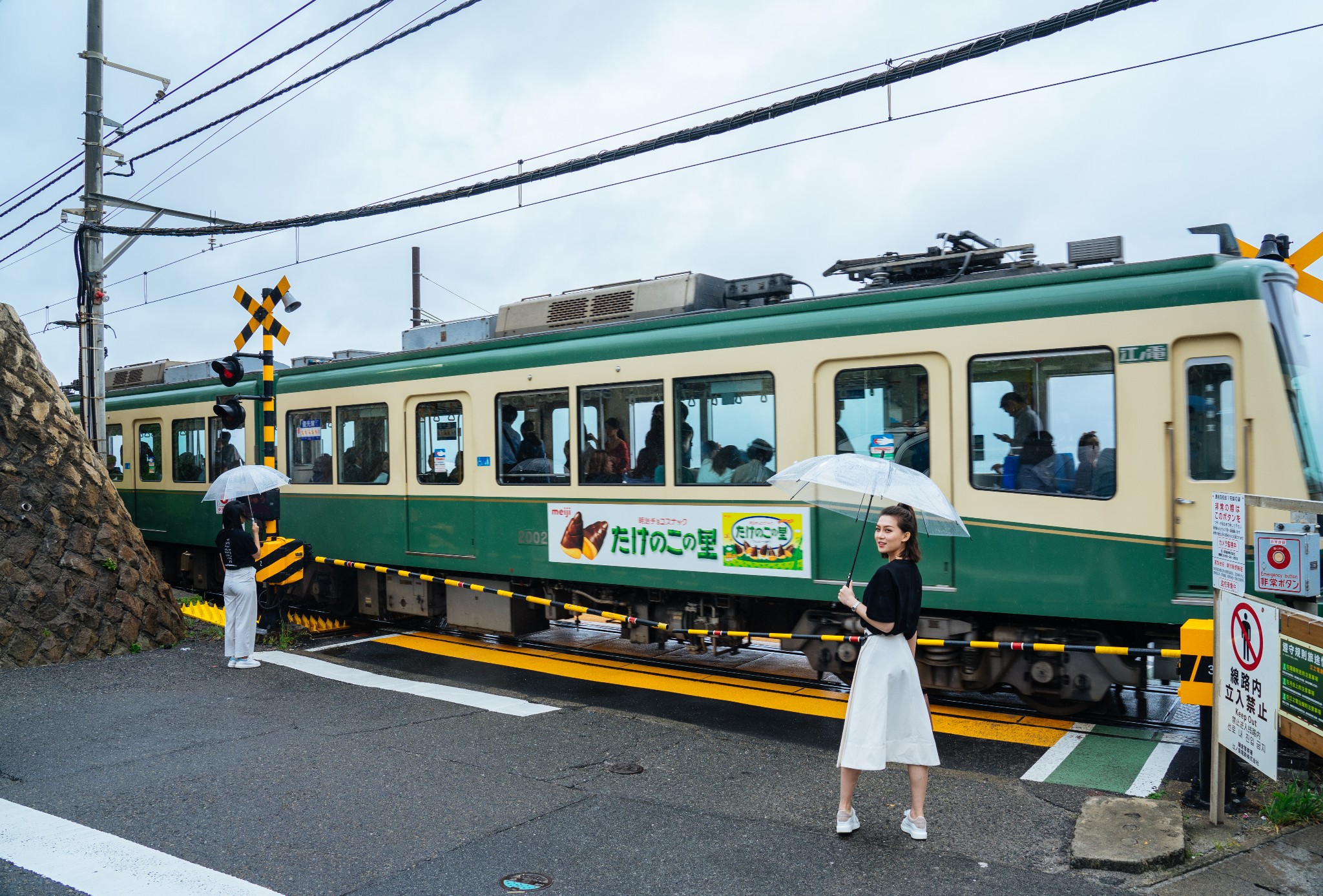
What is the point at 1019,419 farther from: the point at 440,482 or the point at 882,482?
the point at 440,482

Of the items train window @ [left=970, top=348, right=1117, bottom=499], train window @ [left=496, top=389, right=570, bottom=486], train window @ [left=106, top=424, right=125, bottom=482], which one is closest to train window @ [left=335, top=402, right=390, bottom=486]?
train window @ [left=496, top=389, right=570, bottom=486]

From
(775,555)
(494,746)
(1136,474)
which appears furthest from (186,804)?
(1136,474)

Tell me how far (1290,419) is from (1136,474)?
3.06ft

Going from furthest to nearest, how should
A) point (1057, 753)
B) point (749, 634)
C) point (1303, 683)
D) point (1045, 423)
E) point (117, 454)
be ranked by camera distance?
point (117, 454)
point (749, 634)
point (1045, 423)
point (1057, 753)
point (1303, 683)

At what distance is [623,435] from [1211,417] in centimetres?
475

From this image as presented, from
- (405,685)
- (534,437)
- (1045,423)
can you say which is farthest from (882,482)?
(405,685)

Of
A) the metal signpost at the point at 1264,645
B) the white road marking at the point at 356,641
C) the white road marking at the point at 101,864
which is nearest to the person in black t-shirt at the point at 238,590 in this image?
the white road marking at the point at 356,641

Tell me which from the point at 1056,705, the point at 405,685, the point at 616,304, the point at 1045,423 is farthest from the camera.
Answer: the point at 616,304

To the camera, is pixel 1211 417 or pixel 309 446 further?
pixel 309 446

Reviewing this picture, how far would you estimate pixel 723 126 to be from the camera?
368 inches

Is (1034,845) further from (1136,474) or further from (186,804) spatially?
(186,804)

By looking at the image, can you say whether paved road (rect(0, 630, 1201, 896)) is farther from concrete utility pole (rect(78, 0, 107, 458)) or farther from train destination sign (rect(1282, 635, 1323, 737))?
concrete utility pole (rect(78, 0, 107, 458))

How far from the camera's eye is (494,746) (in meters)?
6.65

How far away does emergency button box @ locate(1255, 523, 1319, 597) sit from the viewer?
506 centimetres
